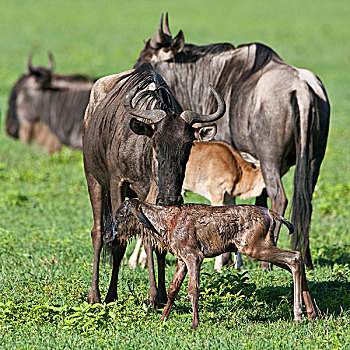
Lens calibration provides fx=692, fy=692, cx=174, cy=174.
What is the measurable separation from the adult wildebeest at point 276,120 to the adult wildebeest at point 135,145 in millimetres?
1803

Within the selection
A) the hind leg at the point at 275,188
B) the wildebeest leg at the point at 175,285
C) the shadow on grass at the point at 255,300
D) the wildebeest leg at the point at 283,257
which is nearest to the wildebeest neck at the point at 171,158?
the wildebeest leg at the point at 175,285

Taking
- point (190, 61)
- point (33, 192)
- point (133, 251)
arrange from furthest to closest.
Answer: point (33, 192) < point (190, 61) < point (133, 251)

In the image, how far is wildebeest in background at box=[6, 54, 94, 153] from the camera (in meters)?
16.9

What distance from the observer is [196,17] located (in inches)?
1551

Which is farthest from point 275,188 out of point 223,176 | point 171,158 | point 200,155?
point 171,158

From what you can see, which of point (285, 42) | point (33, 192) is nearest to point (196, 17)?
point (285, 42)

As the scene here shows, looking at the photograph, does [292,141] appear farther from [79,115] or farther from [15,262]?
[79,115]

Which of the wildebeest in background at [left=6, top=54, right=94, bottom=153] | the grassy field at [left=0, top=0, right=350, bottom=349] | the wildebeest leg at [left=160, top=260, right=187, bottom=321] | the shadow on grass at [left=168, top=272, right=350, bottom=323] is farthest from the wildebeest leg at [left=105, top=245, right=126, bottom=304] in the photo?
the wildebeest in background at [left=6, top=54, right=94, bottom=153]

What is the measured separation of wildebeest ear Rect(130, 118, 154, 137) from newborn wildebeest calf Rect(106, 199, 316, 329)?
1.94 ft

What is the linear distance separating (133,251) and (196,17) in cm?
3255

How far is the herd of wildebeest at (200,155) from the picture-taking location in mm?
5363

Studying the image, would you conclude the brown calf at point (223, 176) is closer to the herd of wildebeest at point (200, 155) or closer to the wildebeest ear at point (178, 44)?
the herd of wildebeest at point (200, 155)

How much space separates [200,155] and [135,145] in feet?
8.83

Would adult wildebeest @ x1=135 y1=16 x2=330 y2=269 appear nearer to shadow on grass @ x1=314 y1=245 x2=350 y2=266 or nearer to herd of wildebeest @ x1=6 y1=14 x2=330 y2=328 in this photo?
herd of wildebeest @ x1=6 y1=14 x2=330 y2=328
